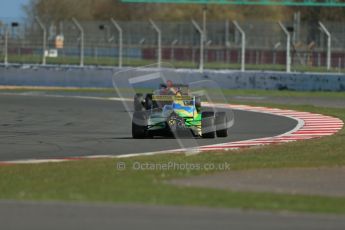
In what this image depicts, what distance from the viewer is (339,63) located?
34.7 metres

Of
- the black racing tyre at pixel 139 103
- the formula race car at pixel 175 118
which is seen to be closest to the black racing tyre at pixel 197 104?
the formula race car at pixel 175 118

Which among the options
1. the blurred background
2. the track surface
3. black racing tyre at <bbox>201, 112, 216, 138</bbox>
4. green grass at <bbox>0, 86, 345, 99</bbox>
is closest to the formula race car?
black racing tyre at <bbox>201, 112, 216, 138</bbox>

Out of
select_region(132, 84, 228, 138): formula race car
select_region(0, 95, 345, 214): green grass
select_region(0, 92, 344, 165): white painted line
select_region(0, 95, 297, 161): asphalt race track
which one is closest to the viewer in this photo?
select_region(0, 95, 345, 214): green grass

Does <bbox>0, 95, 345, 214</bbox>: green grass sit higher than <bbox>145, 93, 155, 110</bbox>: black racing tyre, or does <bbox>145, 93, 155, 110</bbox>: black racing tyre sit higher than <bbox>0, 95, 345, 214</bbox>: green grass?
<bbox>145, 93, 155, 110</bbox>: black racing tyre

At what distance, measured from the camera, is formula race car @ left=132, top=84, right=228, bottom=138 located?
656 inches

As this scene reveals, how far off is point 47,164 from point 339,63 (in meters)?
23.3

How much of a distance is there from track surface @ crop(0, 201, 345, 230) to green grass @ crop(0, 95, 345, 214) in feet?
1.24

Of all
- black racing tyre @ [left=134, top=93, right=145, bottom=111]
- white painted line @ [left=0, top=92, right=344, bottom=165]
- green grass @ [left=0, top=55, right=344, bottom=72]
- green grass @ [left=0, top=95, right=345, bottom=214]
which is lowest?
white painted line @ [left=0, top=92, right=344, bottom=165]

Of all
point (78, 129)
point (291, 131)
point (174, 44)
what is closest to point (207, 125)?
point (291, 131)

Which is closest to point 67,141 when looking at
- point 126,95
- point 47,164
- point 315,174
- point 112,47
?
point 47,164

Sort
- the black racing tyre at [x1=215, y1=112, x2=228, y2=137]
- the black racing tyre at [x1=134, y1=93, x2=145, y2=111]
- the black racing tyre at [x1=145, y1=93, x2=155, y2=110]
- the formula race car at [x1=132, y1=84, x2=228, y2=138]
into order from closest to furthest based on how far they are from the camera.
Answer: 1. the formula race car at [x1=132, y1=84, x2=228, y2=138]
2. the black racing tyre at [x1=215, y1=112, x2=228, y2=137]
3. the black racing tyre at [x1=145, y1=93, x2=155, y2=110]
4. the black racing tyre at [x1=134, y1=93, x2=145, y2=111]

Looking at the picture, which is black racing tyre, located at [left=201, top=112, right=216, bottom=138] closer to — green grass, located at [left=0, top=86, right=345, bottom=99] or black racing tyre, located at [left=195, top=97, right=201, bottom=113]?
black racing tyre, located at [left=195, top=97, right=201, bottom=113]

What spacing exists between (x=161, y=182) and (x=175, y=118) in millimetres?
5817

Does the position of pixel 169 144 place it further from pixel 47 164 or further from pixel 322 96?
pixel 322 96
